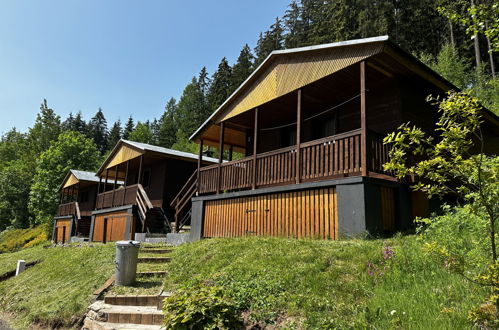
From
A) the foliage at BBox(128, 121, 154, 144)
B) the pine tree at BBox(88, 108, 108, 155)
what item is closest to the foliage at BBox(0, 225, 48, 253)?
the foliage at BBox(128, 121, 154, 144)

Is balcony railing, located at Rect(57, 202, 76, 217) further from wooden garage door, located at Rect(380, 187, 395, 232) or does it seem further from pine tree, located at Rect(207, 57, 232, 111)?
wooden garage door, located at Rect(380, 187, 395, 232)

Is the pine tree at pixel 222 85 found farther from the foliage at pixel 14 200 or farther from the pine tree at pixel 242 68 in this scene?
the foliage at pixel 14 200

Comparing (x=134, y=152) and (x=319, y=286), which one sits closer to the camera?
(x=319, y=286)

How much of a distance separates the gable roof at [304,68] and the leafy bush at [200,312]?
21.4 ft

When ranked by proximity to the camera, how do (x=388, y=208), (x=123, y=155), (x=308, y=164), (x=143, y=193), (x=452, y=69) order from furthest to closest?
(x=452, y=69) → (x=123, y=155) → (x=143, y=193) → (x=308, y=164) → (x=388, y=208)

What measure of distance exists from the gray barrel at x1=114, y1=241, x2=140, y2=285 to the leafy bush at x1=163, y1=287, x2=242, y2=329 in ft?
10.8

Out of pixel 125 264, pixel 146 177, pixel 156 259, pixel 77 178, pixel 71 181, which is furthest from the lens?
pixel 71 181

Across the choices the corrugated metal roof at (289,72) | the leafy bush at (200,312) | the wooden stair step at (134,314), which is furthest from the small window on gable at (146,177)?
the leafy bush at (200,312)

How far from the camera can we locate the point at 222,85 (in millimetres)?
46188

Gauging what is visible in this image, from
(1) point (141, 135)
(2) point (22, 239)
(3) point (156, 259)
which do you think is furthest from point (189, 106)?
(3) point (156, 259)

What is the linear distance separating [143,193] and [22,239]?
2786 centimetres

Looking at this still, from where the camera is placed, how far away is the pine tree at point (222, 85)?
145 ft

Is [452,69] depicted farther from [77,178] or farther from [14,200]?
[14,200]

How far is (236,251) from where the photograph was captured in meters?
7.61
